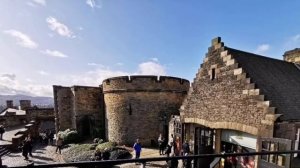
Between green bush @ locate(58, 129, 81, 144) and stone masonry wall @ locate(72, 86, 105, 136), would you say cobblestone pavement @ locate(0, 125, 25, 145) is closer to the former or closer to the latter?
green bush @ locate(58, 129, 81, 144)

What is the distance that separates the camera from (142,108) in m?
19.7

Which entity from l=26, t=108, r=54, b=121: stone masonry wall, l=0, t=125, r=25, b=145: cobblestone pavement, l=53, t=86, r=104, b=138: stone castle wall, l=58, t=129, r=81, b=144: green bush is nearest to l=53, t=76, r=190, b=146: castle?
l=53, t=86, r=104, b=138: stone castle wall

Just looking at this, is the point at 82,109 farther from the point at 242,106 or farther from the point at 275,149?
the point at 275,149

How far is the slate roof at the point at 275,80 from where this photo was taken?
27.6 ft

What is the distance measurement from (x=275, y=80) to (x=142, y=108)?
1195 centimetres

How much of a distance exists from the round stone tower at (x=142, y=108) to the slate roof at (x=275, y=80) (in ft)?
32.6

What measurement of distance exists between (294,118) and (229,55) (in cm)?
365

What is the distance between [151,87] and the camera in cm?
1973

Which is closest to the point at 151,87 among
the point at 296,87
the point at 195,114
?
the point at 195,114

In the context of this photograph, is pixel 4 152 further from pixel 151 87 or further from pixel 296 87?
pixel 296 87

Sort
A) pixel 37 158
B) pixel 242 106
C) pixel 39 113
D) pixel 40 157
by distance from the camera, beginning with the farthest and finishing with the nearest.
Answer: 1. pixel 39 113
2. pixel 40 157
3. pixel 37 158
4. pixel 242 106

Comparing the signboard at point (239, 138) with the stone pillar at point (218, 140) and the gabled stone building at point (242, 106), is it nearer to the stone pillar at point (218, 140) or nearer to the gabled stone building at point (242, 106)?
the gabled stone building at point (242, 106)

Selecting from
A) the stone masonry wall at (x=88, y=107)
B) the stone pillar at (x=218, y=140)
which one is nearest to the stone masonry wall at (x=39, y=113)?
the stone masonry wall at (x=88, y=107)

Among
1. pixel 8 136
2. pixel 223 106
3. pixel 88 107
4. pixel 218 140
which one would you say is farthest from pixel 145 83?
pixel 8 136
